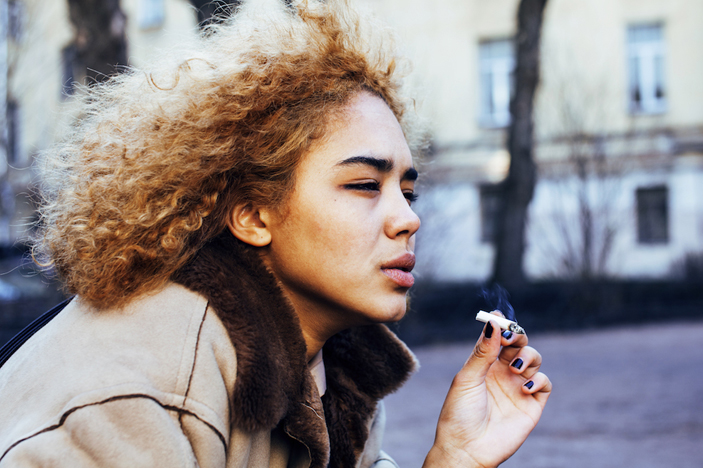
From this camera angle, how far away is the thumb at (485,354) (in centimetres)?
179

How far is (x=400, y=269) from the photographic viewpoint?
65.1 inches

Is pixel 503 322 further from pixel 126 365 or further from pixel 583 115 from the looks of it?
pixel 583 115

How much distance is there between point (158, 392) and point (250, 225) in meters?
0.56

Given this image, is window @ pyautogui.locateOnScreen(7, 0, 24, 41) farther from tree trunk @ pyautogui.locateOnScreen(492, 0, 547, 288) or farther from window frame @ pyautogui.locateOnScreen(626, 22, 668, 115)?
window frame @ pyautogui.locateOnScreen(626, 22, 668, 115)

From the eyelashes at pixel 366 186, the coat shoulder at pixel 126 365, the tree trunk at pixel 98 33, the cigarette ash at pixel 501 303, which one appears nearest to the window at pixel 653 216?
the tree trunk at pixel 98 33

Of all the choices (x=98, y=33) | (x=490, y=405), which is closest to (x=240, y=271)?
(x=490, y=405)

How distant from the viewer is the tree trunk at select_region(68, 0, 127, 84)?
5.37 meters

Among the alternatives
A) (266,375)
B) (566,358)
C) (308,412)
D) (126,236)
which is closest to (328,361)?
(308,412)

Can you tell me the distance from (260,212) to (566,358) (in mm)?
7362

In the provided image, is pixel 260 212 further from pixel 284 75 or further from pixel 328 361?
pixel 328 361

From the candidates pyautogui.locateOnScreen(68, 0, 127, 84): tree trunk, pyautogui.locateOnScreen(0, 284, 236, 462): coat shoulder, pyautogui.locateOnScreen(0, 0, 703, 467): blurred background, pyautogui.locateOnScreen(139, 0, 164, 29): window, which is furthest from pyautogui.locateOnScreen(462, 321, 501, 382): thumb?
pyautogui.locateOnScreen(139, 0, 164, 29): window

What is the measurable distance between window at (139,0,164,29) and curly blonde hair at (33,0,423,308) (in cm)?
1997

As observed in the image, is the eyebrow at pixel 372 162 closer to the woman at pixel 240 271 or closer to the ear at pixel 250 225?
the woman at pixel 240 271

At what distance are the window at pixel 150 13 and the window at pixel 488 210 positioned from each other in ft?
36.7
